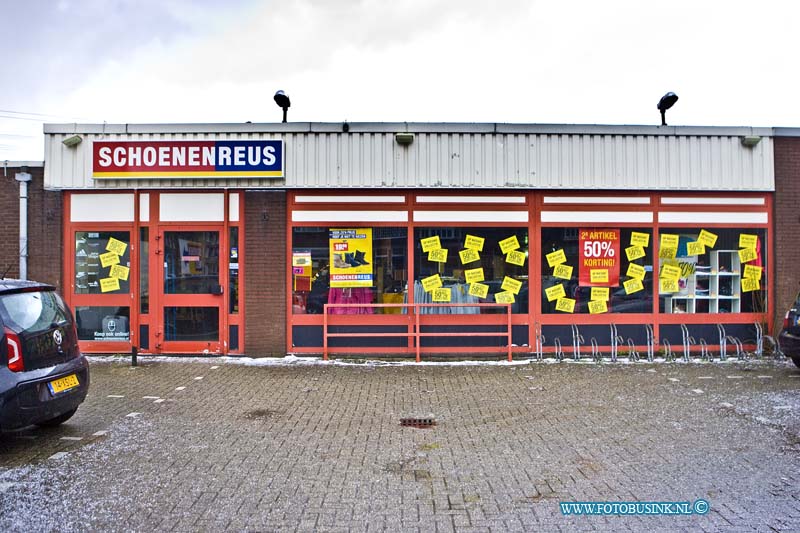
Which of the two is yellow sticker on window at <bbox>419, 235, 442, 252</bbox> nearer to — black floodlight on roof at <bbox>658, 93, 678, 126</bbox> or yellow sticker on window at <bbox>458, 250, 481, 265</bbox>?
yellow sticker on window at <bbox>458, 250, 481, 265</bbox>

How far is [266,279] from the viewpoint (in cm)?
1018

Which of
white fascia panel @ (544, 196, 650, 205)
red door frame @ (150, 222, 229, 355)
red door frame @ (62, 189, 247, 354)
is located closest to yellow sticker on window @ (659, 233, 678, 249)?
white fascia panel @ (544, 196, 650, 205)

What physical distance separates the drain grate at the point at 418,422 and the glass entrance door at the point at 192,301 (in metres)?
4.83

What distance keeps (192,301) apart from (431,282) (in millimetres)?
4207

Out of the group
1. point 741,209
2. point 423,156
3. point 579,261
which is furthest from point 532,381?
point 741,209

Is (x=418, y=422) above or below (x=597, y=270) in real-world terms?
below

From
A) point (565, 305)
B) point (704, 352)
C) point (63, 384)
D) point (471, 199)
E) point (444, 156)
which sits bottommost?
point (704, 352)

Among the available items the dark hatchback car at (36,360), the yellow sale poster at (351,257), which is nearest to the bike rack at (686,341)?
the yellow sale poster at (351,257)

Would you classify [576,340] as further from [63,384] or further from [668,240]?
[63,384]

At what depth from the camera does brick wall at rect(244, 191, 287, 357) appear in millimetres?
10164

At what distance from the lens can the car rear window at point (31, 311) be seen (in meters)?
5.34

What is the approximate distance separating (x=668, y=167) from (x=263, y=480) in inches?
348

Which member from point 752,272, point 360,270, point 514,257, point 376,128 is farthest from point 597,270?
point 376,128

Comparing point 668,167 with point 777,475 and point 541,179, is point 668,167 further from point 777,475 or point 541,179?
point 777,475
